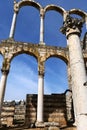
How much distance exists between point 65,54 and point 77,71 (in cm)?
1315

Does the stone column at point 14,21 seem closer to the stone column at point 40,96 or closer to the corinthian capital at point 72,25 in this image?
the stone column at point 40,96

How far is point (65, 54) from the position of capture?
22016mm

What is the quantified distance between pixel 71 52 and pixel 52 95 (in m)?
12.1

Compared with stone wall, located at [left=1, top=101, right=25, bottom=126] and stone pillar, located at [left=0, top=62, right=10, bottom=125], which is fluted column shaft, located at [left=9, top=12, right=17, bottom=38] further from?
stone wall, located at [left=1, top=101, right=25, bottom=126]

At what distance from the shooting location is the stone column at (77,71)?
26.2 feet

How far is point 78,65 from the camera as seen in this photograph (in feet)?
30.1

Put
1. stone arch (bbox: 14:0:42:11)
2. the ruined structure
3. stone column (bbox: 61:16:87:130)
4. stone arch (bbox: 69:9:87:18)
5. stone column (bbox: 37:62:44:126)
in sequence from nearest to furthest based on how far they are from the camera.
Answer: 1. stone column (bbox: 61:16:87:130)
2. the ruined structure
3. stone column (bbox: 37:62:44:126)
4. stone arch (bbox: 14:0:42:11)
5. stone arch (bbox: 69:9:87:18)

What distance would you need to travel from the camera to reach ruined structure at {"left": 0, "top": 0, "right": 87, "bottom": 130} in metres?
8.37

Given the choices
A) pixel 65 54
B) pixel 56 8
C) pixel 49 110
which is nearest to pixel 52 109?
pixel 49 110

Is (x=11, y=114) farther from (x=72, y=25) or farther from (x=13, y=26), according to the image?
(x=72, y=25)

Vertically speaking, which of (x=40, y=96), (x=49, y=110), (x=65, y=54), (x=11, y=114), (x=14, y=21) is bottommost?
(x=11, y=114)

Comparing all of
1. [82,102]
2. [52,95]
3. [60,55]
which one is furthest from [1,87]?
[82,102]

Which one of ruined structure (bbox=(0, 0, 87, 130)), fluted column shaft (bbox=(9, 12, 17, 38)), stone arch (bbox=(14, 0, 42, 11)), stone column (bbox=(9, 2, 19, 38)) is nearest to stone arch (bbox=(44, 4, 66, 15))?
ruined structure (bbox=(0, 0, 87, 130))

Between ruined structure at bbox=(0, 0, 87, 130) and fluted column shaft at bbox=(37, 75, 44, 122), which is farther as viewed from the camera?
fluted column shaft at bbox=(37, 75, 44, 122)
